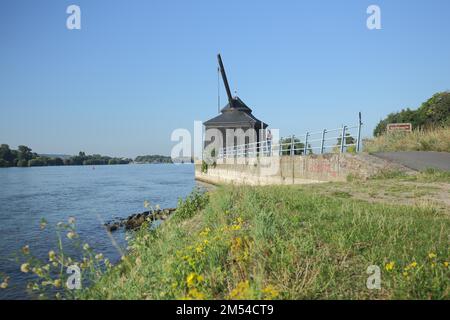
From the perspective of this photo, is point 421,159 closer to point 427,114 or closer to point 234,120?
point 427,114

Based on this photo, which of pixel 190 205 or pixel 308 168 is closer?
pixel 190 205

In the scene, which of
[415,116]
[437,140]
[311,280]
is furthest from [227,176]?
[311,280]

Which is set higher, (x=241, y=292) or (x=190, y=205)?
(x=241, y=292)

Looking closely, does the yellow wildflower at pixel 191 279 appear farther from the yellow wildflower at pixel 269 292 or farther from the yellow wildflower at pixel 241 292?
the yellow wildflower at pixel 269 292

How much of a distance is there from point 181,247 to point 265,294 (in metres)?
2.13

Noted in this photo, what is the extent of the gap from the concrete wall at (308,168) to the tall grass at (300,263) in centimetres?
692

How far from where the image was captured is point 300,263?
3809mm

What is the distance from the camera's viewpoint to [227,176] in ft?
106

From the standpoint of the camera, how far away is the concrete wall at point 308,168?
1237 centimetres

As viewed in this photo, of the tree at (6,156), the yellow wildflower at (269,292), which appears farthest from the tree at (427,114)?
the tree at (6,156)

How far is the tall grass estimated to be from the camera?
10.8 feet

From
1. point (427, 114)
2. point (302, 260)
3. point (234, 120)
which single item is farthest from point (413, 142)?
point (234, 120)

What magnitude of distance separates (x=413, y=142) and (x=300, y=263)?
1471 centimetres

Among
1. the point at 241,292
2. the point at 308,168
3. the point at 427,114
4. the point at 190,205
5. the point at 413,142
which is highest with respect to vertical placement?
the point at 427,114
